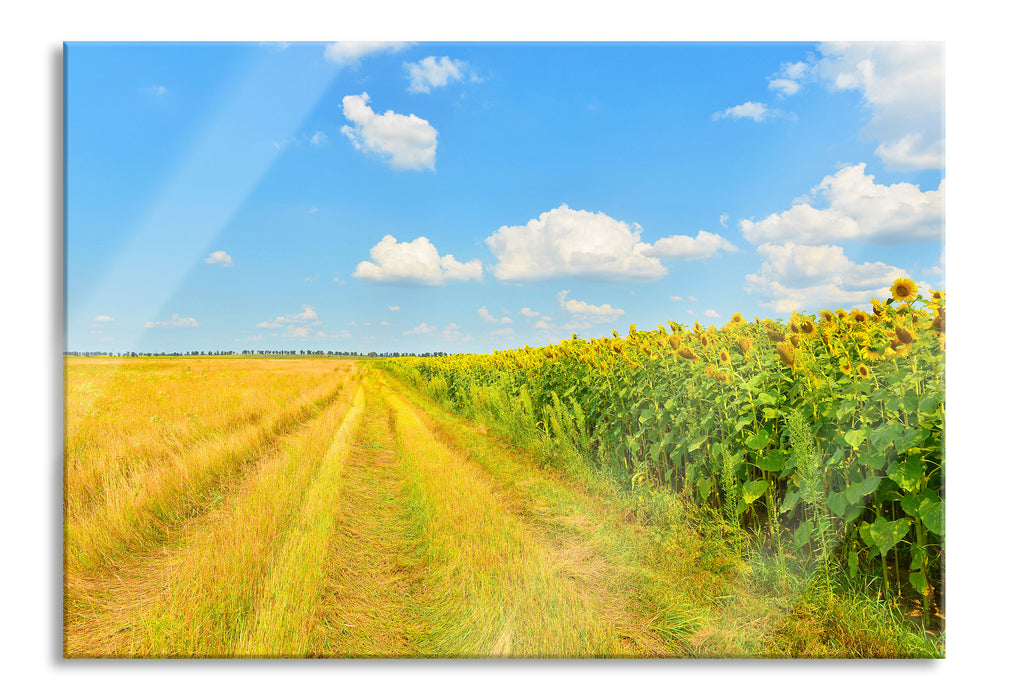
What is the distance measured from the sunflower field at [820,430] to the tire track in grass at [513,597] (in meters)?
0.96

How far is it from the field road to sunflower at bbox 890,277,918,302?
205 cm

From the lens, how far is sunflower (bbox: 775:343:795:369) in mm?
3018

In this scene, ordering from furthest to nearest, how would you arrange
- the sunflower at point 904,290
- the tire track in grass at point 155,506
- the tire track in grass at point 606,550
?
the tire track in grass at point 155,506 < the sunflower at point 904,290 < the tire track in grass at point 606,550

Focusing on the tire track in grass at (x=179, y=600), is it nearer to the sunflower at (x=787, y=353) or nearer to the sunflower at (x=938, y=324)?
the sunflower at (x=787, y=353)

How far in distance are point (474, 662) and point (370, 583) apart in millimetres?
757

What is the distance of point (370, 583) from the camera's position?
3.18 meters

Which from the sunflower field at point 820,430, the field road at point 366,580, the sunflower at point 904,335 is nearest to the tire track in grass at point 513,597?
the field road at point 366,580

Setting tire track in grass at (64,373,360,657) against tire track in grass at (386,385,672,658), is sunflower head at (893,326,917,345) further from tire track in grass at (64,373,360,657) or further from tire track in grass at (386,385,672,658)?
tire track in grass at (64,373,360,657)

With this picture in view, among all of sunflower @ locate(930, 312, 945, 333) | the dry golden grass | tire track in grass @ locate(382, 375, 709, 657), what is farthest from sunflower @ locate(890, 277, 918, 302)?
the dry golden grass

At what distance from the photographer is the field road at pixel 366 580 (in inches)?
115

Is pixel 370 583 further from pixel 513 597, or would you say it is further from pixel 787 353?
pixel 787 353

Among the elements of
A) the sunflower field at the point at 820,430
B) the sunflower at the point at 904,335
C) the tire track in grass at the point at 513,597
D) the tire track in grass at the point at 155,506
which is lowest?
the tire track in grass at the point at 513,597
